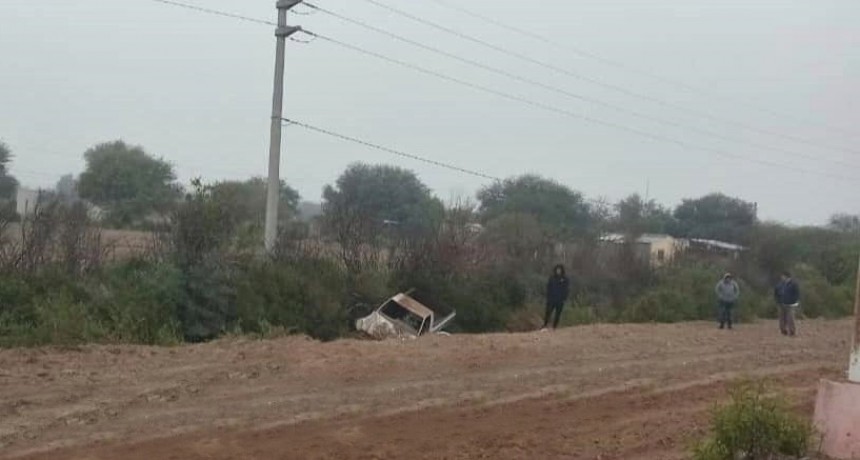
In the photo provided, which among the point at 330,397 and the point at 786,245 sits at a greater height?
the point at 786,245

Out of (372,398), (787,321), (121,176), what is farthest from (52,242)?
(121,176)

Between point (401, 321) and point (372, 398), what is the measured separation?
11071 millimetres

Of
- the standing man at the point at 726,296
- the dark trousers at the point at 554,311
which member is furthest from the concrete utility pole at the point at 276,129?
the standing man at the point at 726,296

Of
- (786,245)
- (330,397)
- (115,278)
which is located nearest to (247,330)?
(115,278)

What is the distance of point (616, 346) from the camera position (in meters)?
22.7

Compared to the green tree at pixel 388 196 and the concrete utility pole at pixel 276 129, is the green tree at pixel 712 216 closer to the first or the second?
the green tree at pixel 388 196

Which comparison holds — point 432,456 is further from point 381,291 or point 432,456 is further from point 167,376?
point 381,291

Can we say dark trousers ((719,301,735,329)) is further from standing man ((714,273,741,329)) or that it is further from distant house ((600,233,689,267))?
distant house ((600,233,689,267))

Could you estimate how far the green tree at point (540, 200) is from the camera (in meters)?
56.9

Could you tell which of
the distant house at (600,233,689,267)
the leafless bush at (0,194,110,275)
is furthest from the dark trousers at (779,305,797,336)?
the leafless bush at (0,194,110,275)

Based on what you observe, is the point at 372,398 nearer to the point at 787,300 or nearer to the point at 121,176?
the point at 787,300

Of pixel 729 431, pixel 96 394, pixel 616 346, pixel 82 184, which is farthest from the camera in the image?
pixel 82 184

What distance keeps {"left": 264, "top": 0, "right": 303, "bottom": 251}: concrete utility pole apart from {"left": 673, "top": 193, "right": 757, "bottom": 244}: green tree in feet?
161

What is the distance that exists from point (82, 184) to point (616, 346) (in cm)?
3173
